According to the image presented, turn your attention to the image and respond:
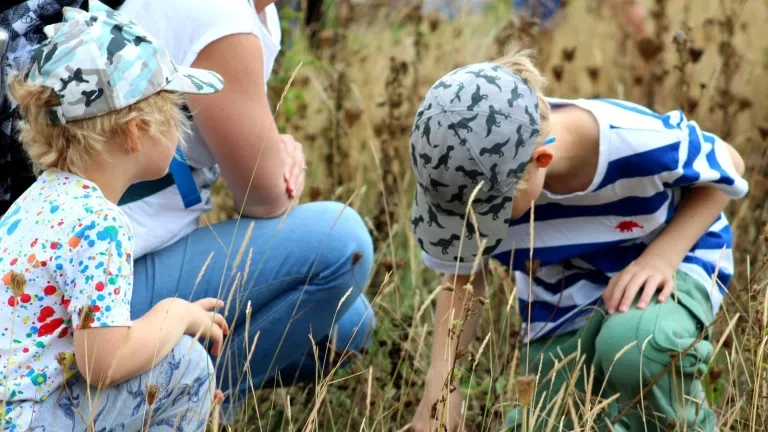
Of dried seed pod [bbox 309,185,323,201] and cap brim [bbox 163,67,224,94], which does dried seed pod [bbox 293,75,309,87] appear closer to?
dried seed pod [bbox 309,185,323,201]

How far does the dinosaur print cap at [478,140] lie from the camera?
1962mm

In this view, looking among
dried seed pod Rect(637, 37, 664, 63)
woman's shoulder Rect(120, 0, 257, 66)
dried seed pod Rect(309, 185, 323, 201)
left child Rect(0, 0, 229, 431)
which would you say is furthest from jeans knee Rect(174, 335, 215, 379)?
dried seed pod Rect(637, 37, 664, 63)

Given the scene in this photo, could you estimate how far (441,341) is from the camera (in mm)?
2391

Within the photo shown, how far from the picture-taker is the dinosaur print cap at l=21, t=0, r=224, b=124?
1.71 metres

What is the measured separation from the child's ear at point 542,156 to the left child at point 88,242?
2.19 ft

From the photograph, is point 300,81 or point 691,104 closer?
point 691,104

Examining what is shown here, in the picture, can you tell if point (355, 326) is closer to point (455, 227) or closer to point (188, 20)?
point (455, 227)

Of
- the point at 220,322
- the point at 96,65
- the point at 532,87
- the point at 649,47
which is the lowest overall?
the point at 220,322

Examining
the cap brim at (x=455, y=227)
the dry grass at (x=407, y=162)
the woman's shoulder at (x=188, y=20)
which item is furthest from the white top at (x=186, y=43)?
the cap brim at (x=455, y=227)

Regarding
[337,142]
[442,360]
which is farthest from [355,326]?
[337,142]

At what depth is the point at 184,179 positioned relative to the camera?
220 centimetres

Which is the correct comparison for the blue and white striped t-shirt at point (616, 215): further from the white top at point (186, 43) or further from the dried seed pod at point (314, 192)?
the dried seed pod at point (314, 192)

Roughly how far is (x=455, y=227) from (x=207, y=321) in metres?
0.59

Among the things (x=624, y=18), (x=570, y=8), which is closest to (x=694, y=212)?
(x=624, y=18)
